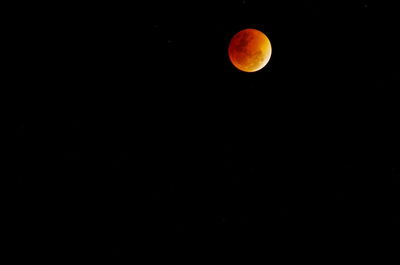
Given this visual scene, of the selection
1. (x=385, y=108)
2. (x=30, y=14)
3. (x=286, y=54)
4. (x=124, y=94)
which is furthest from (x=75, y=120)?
(x=385, y=108)

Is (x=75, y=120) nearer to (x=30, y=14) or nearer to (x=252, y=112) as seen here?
(x=30, y=14)

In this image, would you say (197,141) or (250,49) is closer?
(250,49)

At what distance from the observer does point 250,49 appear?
11.1 ft

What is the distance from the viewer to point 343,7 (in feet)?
20.0

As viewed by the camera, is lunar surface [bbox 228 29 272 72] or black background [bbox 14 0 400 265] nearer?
lunar surface [bbox 228 29 272 72]

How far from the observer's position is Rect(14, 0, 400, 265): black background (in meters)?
5.95

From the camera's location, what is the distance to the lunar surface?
3387mm

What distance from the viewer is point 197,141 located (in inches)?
282

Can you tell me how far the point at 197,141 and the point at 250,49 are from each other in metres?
3.95

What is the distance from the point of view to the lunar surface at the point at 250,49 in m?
3.39

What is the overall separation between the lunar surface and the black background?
2.36 meters

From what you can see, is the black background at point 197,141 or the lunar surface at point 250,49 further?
the black background at point 197,141

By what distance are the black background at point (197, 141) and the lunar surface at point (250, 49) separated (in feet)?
7.73

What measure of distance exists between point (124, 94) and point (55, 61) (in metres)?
1.24
